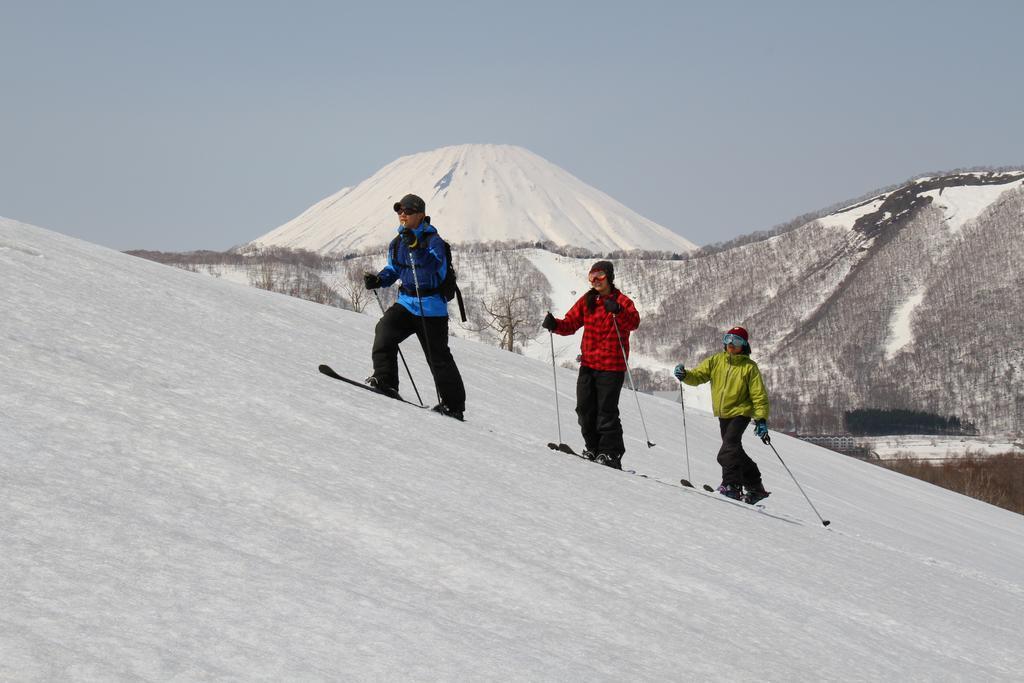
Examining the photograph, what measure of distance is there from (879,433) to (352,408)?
589 feet

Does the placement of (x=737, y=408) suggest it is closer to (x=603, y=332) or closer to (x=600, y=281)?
(x=603, y=332)

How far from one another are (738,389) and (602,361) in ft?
5.18

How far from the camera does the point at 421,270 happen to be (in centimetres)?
797

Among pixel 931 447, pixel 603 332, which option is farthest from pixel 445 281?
pixel 931 447

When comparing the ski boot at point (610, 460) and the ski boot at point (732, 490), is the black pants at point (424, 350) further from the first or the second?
the ski boot at point (732, 490)

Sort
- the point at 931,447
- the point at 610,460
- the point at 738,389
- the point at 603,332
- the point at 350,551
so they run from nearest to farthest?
the point at 350,551 → the point at 610,460 → the point at 603,332 → the point at 738,389 → the point at 931,447

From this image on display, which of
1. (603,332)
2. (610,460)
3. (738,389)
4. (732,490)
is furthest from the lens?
(738,389)

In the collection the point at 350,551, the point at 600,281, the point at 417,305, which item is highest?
the point at 600,281

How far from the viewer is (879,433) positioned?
17462 cm

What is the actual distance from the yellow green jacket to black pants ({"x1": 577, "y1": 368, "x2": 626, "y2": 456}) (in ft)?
3.84

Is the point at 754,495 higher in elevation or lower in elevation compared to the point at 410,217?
lower

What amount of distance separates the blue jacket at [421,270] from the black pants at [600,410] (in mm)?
1444

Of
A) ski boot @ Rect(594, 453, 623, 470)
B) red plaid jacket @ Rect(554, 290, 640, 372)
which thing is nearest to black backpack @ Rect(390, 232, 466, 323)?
red plaid jacket @ Rect(554, 290, 640, 372)

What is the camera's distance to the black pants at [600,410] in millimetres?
8531
